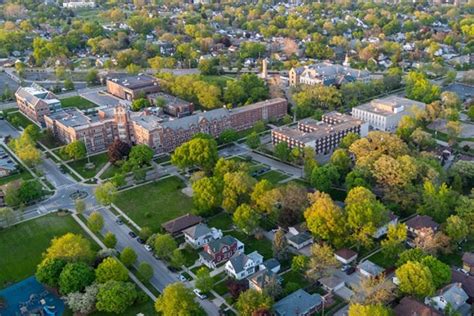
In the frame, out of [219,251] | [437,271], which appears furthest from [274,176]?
[437,271]

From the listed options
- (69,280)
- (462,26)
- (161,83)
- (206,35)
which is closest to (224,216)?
(69,280)

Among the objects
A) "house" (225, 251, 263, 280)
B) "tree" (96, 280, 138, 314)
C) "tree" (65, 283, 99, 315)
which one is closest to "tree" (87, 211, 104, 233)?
"tree" (65, 283, 99, 315)

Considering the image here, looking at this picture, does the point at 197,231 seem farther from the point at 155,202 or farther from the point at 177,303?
the point at 177,303

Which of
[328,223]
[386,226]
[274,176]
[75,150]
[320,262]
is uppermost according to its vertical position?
[328,223]

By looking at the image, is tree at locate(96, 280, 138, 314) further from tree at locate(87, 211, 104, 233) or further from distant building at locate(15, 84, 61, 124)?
distant building at locate(15, 84, 61, 124)

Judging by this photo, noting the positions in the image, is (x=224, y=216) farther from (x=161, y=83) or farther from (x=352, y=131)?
(x=161, y=83)

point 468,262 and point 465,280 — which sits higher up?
point 465,280

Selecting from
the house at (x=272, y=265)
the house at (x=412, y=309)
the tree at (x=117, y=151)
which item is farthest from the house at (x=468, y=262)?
the tree at (x=117, y=151)

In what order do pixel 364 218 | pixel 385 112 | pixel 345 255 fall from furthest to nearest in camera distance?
1. pixel 385 112
2. pixel 364 218
3. pixel 345 255
